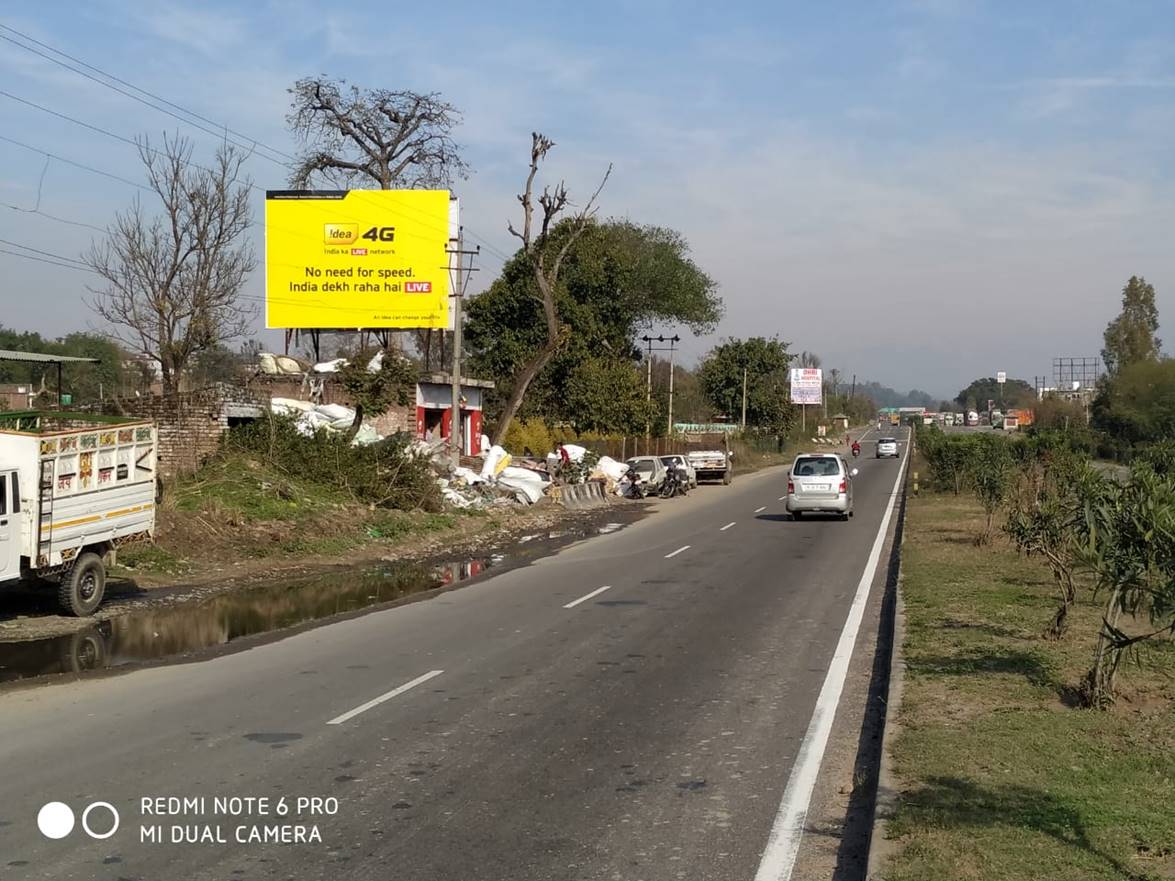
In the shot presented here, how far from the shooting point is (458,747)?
8.27 m

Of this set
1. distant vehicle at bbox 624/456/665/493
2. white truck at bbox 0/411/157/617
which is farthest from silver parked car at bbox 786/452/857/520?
white truck at bbox 0/411/157/617

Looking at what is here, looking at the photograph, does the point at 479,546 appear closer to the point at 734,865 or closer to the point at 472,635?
the point at 472,635

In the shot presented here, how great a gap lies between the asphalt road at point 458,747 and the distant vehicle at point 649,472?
27354mm

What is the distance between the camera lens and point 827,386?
18388 centimetres

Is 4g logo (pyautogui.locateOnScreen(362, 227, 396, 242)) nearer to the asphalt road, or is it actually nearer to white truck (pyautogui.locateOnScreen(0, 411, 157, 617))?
white truck (pyautogui.locateOnScreen(0, 411, 157, 617))

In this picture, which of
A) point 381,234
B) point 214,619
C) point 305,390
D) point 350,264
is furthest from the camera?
point 350,264

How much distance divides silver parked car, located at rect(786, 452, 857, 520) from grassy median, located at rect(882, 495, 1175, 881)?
55.2 ft

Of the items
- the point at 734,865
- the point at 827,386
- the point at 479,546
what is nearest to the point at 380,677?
the point at 734,865

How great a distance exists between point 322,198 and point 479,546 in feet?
66.5

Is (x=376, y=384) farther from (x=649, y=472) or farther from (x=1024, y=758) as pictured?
(x=1024, y=758)

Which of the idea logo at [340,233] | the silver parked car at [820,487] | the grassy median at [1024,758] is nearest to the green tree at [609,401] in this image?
the idea logo at [340,233]

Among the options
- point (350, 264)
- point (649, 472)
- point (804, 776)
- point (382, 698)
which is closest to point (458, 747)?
point (382, 698)

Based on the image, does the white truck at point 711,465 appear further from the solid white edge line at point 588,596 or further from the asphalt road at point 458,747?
the asphalt road at point 458,747

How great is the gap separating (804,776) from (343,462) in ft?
67.1
